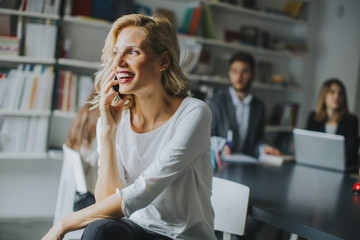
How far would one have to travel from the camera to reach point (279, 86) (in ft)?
14.4

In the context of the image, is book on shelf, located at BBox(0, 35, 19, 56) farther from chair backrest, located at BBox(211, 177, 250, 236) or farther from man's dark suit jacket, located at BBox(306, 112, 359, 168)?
man's dark suit jacket, located at BBox(306, 112, 359, 168)

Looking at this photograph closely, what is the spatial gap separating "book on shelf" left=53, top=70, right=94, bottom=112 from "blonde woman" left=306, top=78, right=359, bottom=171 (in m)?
2.02

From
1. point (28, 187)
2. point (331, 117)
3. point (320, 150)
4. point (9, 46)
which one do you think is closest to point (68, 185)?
point (28, 187)

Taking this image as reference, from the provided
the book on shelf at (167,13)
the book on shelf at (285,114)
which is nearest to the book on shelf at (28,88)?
the book on shelf at (167,13)

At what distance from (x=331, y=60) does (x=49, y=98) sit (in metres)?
3.17

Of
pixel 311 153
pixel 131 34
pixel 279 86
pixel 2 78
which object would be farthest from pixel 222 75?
pixel 131 34

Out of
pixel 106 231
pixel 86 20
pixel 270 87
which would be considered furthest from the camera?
pixel 270 87

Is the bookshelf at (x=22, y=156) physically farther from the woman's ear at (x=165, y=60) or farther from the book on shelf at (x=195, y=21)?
the woman's ear at (x=165, y=60)

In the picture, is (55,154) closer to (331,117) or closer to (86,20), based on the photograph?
(86,20)

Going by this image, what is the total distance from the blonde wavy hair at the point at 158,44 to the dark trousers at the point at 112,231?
520 millimetres

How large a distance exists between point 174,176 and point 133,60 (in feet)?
1.50

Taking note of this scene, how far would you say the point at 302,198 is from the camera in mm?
1778

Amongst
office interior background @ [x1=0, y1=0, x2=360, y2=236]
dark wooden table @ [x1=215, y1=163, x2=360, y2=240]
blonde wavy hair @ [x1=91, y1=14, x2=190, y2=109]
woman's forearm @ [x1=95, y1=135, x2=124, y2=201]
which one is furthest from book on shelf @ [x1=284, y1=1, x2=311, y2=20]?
woman's forearm @ [x1=95, y1=135, x2=124, y2=201]

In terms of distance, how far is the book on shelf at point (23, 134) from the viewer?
317 cm
